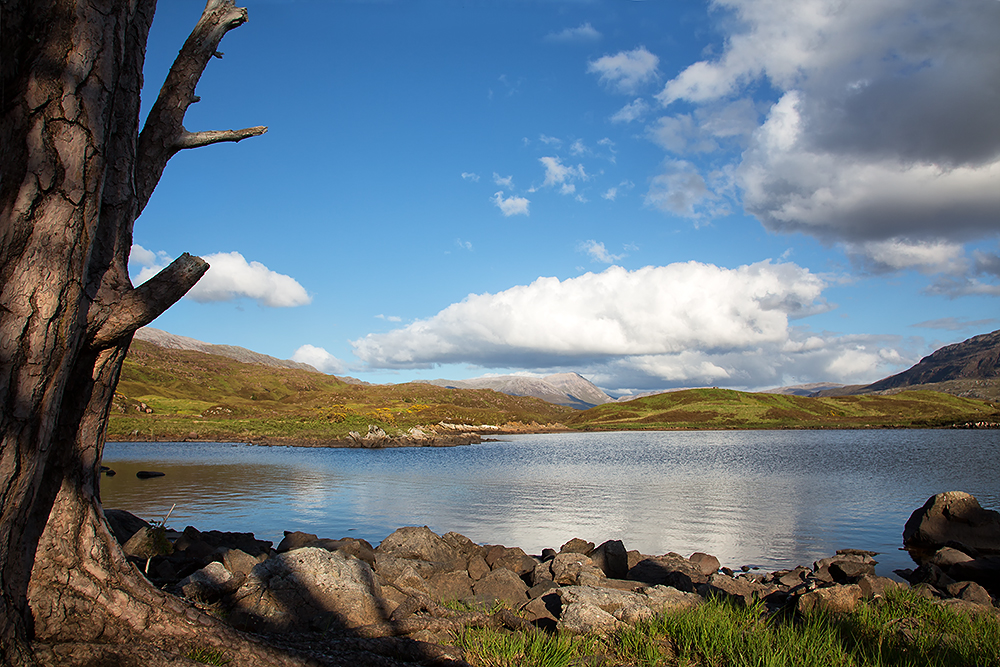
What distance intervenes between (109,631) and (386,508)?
20037 millimetres

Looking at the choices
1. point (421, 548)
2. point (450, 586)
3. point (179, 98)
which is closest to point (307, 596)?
point (450, 586)

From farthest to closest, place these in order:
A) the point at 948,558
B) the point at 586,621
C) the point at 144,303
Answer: the point at 948,558
the point at 586,621
the point at 144,303

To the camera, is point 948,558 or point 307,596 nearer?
point 307,596

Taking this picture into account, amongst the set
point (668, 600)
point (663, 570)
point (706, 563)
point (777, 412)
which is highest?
point (668, 600)

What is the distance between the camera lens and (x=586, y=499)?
2773cm

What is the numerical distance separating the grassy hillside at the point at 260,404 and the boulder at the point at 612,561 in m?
63.8

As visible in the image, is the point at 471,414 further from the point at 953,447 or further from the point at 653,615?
the point at 653,615

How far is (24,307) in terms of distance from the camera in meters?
4.11

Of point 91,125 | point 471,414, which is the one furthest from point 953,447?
point 471,414

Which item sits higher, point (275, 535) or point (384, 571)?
point (384, 571)

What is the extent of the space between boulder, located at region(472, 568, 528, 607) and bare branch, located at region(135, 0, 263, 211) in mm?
7898

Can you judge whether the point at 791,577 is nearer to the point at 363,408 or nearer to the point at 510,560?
the point at 510,560

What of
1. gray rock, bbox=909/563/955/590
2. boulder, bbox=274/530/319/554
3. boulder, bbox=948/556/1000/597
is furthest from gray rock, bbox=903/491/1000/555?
boulder, bbox=274/530/319/554

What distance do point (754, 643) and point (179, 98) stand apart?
8.02m
